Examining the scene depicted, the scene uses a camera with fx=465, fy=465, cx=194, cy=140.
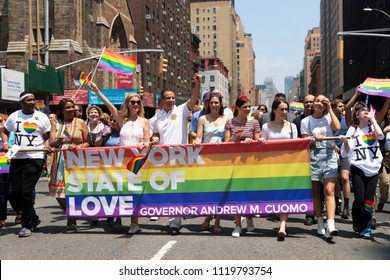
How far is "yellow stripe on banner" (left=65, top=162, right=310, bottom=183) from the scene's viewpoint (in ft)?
21.6

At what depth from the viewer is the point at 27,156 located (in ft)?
23.1

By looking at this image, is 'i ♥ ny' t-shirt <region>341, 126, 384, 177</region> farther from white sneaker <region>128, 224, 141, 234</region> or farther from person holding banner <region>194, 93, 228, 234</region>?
white sneaker <region>128, 224, 141, 234</region>

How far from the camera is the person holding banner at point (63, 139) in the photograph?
714cm

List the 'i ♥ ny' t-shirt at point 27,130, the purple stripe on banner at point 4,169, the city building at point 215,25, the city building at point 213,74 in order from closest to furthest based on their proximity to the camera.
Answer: the 'i ♥ ny' t-shirt at point 27,130
the purple stripe on banner at point 4,169
the city building at point 213,74
the city building at point 215,25

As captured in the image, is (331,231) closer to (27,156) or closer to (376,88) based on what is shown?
(376,88)

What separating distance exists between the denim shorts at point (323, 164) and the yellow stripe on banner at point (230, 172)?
170 millimetres

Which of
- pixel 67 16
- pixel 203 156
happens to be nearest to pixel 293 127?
pixel 203 156

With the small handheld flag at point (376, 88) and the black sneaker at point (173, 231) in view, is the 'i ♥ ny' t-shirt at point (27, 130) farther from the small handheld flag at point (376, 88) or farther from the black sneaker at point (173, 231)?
the small handheld flag at point (376, 88)

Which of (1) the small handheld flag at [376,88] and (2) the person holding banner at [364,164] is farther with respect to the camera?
(1) the small handheld flag at [376,88]

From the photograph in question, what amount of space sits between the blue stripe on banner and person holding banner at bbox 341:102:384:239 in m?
0.72

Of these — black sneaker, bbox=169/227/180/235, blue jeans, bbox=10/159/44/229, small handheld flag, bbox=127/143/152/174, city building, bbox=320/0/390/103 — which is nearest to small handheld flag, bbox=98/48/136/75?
blue jeans, bbox=10/159/44/229

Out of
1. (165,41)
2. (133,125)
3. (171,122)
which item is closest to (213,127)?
(171,122)

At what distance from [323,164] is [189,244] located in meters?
2.22

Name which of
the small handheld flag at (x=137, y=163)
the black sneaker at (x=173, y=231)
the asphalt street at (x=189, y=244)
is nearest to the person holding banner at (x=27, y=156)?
the asphalt street at (x=189, y=244)
